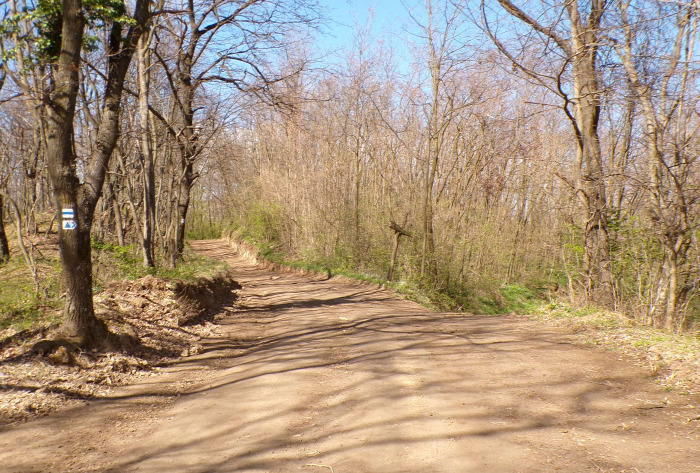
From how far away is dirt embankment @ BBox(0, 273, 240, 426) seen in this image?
17.3 feet

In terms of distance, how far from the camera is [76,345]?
20.4 feet

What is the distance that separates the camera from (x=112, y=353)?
6.54m

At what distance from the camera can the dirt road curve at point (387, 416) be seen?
Result: 365cm

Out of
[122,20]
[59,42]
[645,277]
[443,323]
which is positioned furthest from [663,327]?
[59,42]

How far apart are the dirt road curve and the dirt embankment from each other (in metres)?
0.32

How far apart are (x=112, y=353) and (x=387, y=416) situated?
4178 mm

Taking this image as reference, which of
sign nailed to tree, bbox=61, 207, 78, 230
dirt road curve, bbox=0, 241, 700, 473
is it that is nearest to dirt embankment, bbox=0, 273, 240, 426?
dirt road curve, bbox=0, 241, 700, 473

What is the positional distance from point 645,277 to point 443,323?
3.50 m

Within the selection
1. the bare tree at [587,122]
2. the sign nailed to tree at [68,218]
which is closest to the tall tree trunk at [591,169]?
the bare tree at [587,122]

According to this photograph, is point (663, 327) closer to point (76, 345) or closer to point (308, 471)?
point (308, 471)

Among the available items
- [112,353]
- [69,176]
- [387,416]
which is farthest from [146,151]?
[387,416]

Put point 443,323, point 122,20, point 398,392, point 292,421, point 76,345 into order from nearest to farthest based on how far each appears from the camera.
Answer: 1. point 292,421
2. point 398,392
3. point 76,345
4. point 122,20
5. point 443,323

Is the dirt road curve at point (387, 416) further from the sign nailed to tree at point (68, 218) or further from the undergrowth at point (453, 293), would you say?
the undergrowth at point (453, 293)

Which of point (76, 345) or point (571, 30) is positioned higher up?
point (571, 30)
